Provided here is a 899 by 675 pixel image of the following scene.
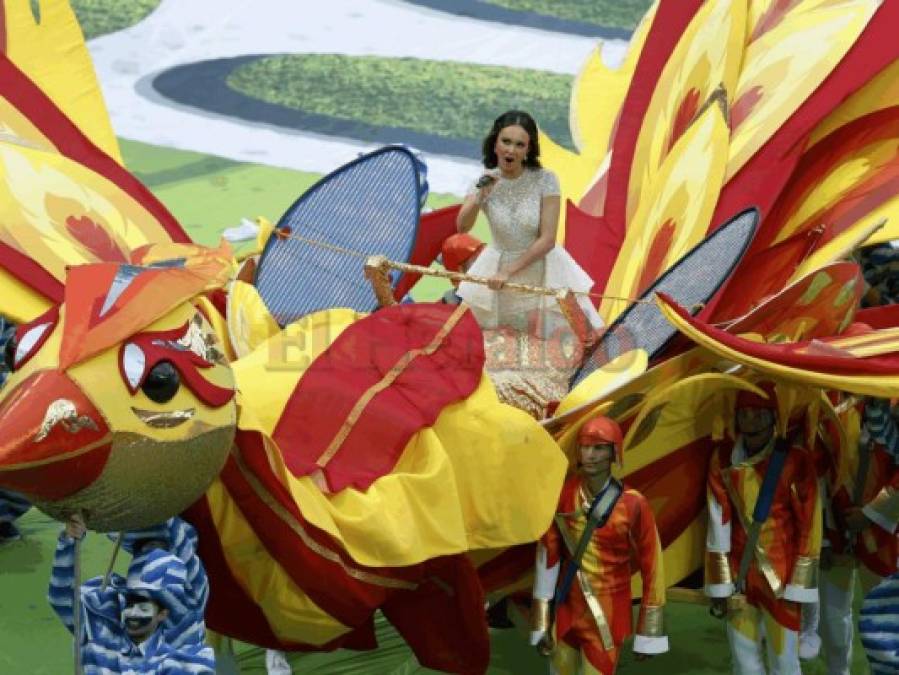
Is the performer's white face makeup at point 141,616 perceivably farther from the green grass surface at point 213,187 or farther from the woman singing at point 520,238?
the green grass surface at point 213,187

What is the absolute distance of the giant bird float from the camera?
179 inches

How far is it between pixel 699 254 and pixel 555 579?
995 millimetres

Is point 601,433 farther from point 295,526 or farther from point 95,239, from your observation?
point 95,239

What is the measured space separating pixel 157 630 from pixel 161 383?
1.98 feet

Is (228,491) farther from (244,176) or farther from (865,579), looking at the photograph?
(244,176)

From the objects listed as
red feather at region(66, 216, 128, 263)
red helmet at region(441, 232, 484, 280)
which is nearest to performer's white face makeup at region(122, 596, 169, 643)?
red feather at region(66, 216, 128, 263)

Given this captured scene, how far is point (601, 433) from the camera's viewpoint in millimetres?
5527

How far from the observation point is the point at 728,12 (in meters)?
6.96

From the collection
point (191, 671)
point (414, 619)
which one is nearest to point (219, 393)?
point (191, 671)

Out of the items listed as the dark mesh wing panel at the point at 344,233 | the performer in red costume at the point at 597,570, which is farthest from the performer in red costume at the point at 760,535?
the dark mesh wing panel at the point at 344,233

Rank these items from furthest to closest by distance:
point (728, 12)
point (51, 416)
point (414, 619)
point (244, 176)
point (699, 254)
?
point (244, 176), point (728, 12), point (699, 254), point (414, 619), point (51, 416)

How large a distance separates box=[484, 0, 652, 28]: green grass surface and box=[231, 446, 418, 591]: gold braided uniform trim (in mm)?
8553

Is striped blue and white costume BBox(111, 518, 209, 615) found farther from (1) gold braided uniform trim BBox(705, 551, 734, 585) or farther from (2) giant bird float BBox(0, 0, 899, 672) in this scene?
(1) gold braided uniform trim BBox(705, 551, 734, 585)

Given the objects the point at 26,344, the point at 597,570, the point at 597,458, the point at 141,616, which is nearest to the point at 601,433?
the point at 597,458
